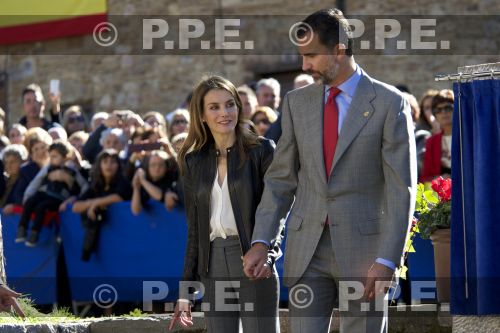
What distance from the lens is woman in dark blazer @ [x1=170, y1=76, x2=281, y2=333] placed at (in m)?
6.00

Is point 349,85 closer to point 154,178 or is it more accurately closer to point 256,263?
point 256,263

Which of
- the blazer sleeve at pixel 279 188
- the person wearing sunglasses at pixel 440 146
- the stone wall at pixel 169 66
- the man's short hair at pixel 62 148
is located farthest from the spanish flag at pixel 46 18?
the blazer sleeve at pixel 279 188

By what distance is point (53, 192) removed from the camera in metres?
11.9

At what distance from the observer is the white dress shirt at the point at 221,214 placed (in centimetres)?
603

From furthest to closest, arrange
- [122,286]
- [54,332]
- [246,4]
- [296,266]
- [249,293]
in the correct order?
[246,4], [122,286], [54,332], [249,293], [296,266]

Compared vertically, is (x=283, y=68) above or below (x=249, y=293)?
above

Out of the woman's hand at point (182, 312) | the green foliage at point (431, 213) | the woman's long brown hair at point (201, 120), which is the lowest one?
the woman's hand at point (182, 312)

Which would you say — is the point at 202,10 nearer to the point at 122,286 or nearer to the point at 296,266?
the point at 122,286

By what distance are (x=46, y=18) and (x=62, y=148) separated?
32.8 ft

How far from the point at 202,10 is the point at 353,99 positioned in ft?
48.2

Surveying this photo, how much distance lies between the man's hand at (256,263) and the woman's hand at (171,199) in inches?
207

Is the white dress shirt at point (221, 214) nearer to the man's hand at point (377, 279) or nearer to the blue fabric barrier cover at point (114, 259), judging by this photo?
the man's hand at point (377, 279)

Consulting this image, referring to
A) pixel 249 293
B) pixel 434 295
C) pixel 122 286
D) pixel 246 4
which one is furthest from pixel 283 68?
pixel 249 293

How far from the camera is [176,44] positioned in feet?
67.9
